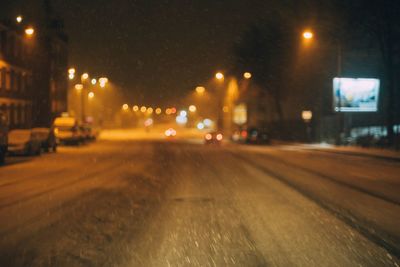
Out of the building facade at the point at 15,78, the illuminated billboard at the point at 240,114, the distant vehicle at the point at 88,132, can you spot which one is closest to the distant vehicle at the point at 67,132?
the distant vehicle at the point at 88,132

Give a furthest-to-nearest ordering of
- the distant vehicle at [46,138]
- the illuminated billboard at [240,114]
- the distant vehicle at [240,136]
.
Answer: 1. the illuminated billboard at [240,114]
2. the distant vehicle at [240,136]
3. the distant vehicle at [46,138]

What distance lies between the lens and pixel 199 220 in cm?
1279

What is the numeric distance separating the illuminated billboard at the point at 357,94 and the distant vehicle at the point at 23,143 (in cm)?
2435

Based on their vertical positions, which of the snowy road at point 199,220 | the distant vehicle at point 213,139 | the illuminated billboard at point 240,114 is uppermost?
the illuminated billboard at point 240,114

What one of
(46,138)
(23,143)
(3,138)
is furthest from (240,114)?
(3,138)

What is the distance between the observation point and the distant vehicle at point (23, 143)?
123 feet

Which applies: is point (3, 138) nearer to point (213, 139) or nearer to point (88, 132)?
point (213, 139)

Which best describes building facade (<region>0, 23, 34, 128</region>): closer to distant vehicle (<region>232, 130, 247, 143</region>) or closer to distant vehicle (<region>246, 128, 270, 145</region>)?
distant vehicle (<region>232, 130, 247, 143</region>)

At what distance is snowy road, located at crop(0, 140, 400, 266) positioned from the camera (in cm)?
931

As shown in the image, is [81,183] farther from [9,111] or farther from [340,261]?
[9,111]

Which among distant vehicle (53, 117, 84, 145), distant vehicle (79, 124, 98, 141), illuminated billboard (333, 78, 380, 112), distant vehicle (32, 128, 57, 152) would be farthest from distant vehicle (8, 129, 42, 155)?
illuminated billboard (333, 78, 380, 112)

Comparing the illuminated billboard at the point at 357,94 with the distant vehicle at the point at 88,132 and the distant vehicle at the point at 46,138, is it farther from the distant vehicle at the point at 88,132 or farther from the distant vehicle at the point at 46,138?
the distant vehicle at the point at 88,132

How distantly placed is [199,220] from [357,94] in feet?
138

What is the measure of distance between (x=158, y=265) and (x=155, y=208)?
606 cm
